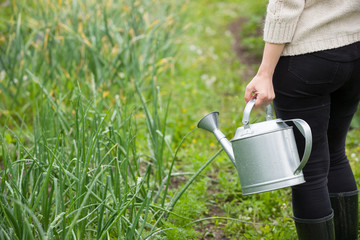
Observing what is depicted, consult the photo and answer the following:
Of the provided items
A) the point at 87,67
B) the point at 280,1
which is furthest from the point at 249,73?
the point at 280,1

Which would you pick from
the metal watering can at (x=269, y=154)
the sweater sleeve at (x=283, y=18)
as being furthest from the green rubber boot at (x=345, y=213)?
the sweater sleeve at (x=283, y=18)

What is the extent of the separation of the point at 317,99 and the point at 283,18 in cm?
27

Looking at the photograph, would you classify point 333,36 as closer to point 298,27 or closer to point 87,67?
point 298,27

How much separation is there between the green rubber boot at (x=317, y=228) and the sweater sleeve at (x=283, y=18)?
24.1 inches

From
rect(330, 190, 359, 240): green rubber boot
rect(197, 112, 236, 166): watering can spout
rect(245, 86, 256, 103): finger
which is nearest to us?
rect(245, 86, 256, 103): finger

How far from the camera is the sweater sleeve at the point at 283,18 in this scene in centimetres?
130

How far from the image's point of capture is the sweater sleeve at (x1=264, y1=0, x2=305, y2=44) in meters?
1.30

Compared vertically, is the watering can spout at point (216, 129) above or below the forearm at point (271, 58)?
below

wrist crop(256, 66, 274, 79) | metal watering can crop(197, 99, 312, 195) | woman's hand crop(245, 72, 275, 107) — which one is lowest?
metal watering can crop(197, 99, 312, 195)

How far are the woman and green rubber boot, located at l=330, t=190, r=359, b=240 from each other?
204 mm

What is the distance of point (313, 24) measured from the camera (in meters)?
1.33

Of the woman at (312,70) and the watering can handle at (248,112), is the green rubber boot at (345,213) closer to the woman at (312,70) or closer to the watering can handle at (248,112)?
the woman at (312,70)

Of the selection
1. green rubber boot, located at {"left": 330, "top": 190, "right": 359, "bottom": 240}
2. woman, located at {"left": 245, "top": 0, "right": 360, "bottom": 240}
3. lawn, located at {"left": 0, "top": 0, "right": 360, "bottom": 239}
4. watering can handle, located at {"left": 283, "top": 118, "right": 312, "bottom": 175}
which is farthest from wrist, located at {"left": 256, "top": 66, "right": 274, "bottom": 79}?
green rubber boot, located at {"left": 330, "top": 190, "right": 359, "bottom": 240}

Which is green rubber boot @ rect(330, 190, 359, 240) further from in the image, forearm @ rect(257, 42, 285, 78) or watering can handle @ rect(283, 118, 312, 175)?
forearm @ rect(257, 42, 285, 78)
